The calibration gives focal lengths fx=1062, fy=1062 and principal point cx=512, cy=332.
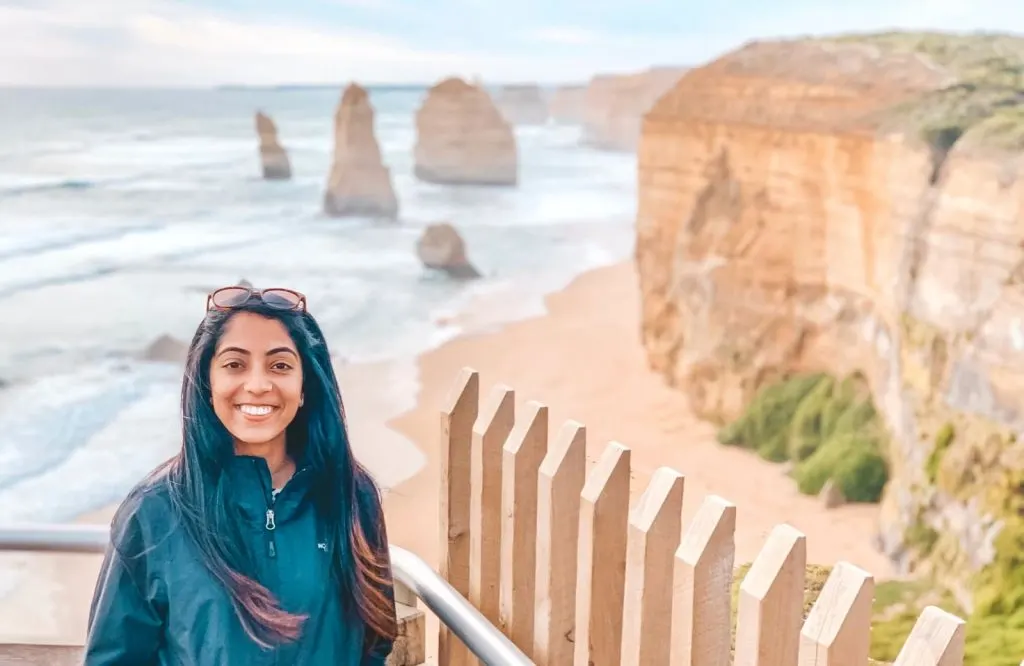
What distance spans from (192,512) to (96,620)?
7.3 inches

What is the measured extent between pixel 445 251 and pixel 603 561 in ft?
80.8

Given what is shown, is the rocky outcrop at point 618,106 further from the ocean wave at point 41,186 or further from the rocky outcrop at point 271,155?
the ocean wave at point 41,186

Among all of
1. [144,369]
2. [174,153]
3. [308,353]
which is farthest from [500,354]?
[174,153]

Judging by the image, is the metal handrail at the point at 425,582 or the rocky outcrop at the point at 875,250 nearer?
the metal handrail at the point at 425,582

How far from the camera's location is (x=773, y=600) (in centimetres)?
120

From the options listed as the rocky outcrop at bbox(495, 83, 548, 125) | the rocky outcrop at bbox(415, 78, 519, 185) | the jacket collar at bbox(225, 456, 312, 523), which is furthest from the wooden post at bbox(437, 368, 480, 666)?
the rocky outcrop at bbox(495, 83, 548, 125)

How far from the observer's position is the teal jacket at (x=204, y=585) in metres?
1.37

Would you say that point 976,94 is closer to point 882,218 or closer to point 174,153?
point 882,218

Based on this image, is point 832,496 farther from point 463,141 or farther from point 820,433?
point 463,141

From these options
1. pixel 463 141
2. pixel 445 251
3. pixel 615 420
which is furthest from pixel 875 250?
pixel 463 141

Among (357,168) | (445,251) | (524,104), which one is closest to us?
(445,251)

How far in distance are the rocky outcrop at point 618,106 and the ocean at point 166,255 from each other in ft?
5.57

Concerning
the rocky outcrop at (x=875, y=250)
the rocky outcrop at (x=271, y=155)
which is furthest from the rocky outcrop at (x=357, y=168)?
the rocky outcrop at (x=875, y=250)

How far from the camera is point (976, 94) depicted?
372 inches
